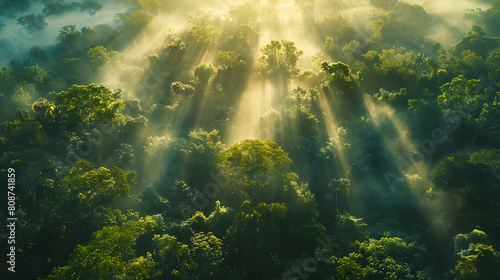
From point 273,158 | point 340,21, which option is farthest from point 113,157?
point 340,21

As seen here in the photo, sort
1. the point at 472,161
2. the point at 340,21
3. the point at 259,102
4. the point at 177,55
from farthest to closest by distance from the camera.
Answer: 1. the point at 340,21
2. the point at 177,55
3. the point at 259,102
4. the point at 472,161

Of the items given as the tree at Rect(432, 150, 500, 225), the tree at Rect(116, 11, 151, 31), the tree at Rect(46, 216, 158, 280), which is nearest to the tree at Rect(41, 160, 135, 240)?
the tree at Rect(46, 216, 158, 280)

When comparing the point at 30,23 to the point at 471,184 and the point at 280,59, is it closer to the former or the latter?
the point at 280,59

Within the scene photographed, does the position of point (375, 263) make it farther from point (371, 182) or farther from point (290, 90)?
point (290, 90)

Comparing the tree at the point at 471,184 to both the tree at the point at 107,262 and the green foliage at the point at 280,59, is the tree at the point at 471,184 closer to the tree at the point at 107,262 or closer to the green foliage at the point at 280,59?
the green foliage at the point at 280,59

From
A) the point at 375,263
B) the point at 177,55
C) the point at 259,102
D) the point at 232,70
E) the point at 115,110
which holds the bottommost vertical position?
the point at 375,263

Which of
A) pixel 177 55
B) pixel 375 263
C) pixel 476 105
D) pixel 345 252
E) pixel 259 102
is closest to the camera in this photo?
pixel 375 263

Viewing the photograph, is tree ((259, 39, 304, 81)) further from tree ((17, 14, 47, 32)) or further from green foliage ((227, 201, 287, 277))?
tree ((17, 14, 47, 32))

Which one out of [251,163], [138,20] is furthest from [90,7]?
[251,163]

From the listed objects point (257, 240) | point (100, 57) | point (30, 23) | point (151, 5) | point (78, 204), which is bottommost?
point (257, 240)
